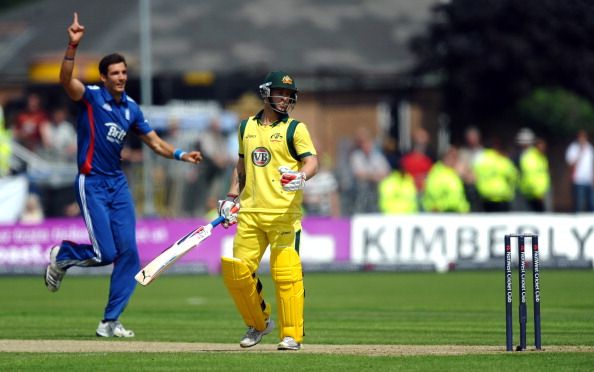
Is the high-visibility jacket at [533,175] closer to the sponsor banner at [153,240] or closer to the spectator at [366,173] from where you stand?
the spectator at [366,173]

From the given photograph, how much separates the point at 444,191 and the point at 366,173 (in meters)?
2.28

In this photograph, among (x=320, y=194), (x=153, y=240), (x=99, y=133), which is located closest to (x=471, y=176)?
(x=320, y=194)

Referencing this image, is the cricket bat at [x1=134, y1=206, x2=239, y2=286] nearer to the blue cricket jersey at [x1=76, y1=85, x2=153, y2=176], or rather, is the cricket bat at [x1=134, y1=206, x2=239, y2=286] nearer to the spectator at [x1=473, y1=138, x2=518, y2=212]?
the blue cricket jersey at [x1=76, y1=85, x2=153, y2=176]

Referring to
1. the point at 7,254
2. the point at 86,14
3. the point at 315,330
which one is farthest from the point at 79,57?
the point at 315,330

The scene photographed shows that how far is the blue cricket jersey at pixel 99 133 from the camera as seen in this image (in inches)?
557

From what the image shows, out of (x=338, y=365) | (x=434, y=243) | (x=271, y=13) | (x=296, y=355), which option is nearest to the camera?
(x=338, y=365)

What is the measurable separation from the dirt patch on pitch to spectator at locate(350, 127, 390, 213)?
1666cm

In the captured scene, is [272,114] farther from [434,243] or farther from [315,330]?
[434,243]

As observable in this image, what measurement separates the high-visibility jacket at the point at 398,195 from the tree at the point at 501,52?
8.96m

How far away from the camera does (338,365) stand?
37.0 feet

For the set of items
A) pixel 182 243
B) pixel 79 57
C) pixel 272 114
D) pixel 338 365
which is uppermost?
pixel 79 57

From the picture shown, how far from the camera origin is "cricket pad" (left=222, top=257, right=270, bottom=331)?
12.4 m

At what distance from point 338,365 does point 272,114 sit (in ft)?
7.63

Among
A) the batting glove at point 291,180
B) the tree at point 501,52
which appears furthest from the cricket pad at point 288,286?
the tree at point 501,52
